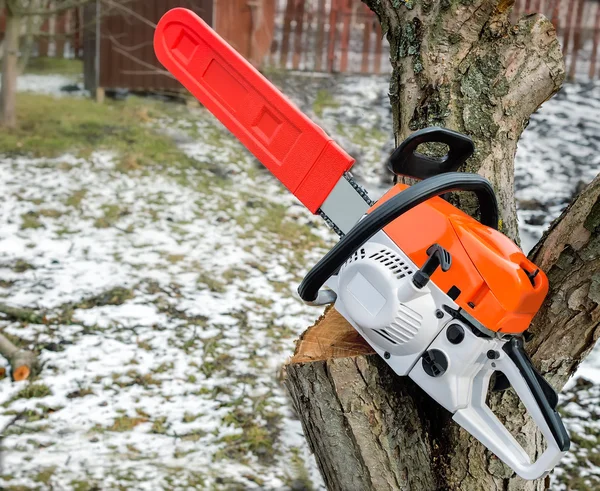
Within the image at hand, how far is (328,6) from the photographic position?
831 centimetres

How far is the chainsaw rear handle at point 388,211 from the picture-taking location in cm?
122

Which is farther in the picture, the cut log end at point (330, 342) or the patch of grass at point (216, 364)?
the patch of grass at point (216, 364)

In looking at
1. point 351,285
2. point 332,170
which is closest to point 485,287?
point 351,285

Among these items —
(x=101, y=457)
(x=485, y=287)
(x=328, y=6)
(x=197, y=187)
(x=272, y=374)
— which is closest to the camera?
(x=485, y=287)

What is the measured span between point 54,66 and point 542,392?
8.94m

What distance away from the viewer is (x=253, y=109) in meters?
1.68

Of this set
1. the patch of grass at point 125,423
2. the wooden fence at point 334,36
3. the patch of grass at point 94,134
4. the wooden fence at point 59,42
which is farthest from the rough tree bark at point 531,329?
the wooden fence at point 59,42

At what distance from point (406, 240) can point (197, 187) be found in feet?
14.9

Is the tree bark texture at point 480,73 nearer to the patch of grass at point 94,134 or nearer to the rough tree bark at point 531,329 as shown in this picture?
the rough tree bark at point 531,329

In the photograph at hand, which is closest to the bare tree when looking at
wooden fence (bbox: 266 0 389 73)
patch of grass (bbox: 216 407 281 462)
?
wooden fence (bbox: 266 0 389 73)

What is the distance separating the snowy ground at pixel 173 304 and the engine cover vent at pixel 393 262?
192 cm

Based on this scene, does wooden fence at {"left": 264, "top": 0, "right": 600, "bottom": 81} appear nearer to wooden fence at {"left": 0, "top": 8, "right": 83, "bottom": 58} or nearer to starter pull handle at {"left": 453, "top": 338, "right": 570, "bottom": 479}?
wooden fence at {"left": 0, "top": 8, "right": 83, "bottom": 58}

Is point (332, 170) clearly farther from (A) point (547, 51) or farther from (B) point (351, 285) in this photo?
(A) point (547, 51)

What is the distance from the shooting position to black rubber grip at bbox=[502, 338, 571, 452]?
121 cm
